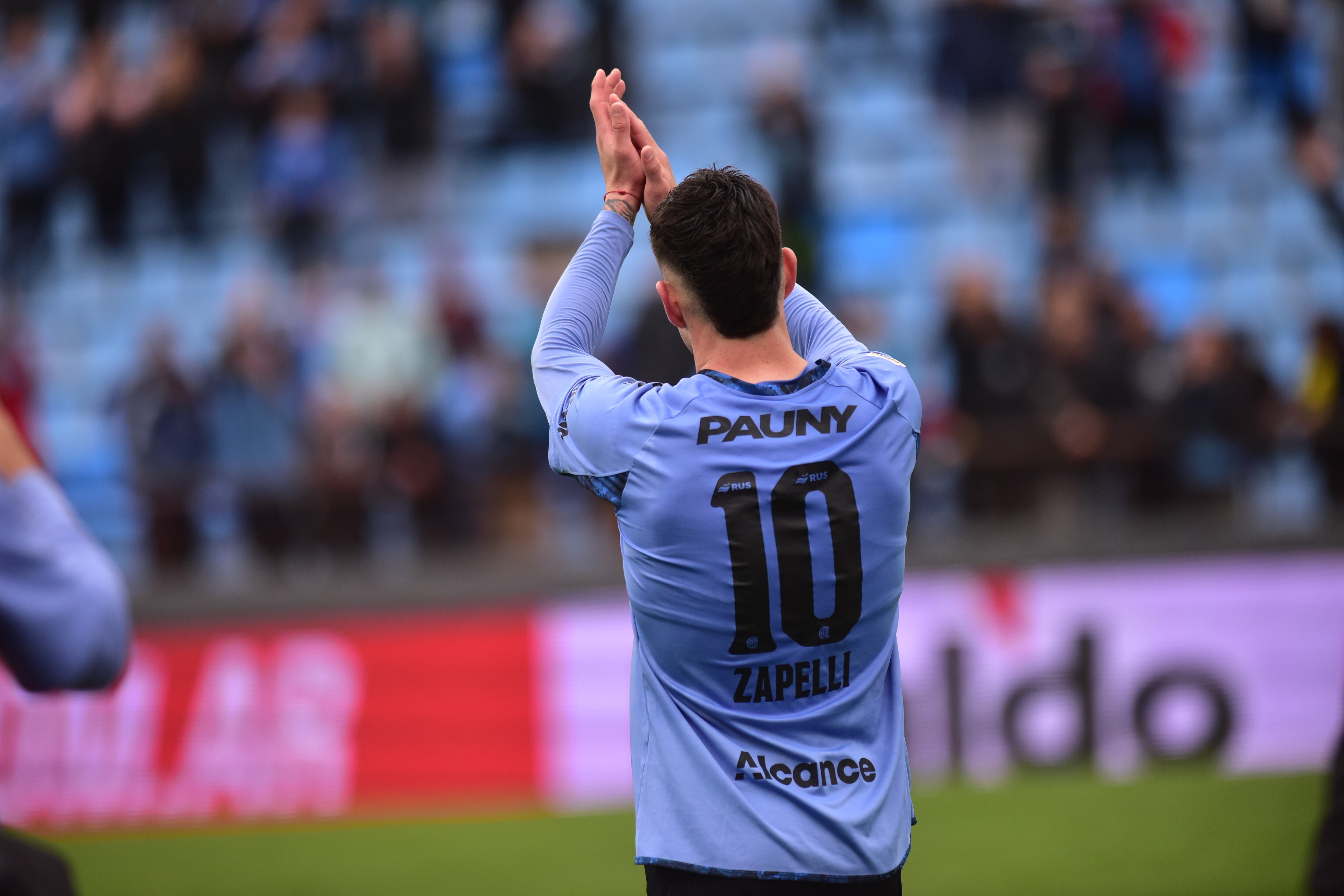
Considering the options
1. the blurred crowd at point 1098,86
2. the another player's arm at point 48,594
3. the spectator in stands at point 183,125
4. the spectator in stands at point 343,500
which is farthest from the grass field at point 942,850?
the spectator in stands at point 183,125

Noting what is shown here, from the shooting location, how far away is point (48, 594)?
2.23 metres

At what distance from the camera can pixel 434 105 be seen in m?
12.9

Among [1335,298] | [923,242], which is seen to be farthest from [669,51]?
[1335,298]

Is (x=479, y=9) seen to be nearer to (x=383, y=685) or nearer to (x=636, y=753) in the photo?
(x=383, y=685)

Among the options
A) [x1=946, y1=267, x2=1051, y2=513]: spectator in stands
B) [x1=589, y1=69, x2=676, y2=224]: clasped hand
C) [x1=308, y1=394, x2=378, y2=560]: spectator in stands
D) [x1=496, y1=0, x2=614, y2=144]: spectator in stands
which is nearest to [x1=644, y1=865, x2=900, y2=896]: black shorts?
[x1=589, y1=69, x2=676, y2=224]: clasped hand

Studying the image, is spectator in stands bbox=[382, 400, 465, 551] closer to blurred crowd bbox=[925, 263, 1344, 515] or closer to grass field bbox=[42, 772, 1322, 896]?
grass field bbox=[42, 772, 1322, 896]

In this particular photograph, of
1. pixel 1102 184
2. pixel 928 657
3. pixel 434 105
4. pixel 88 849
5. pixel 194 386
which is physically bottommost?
pixel 88 849

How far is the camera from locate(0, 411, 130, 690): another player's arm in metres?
2.21

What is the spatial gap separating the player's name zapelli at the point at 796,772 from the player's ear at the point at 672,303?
31.9 inches

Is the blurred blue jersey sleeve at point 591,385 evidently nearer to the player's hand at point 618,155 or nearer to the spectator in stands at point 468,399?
the player's hand at point 618,155

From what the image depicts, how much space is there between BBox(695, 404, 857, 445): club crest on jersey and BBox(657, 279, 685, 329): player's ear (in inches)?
8.6

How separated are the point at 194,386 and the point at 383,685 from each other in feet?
11.2

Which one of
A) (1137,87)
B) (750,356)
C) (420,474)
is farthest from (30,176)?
(750,356)

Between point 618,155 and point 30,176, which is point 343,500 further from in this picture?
point 618,155
